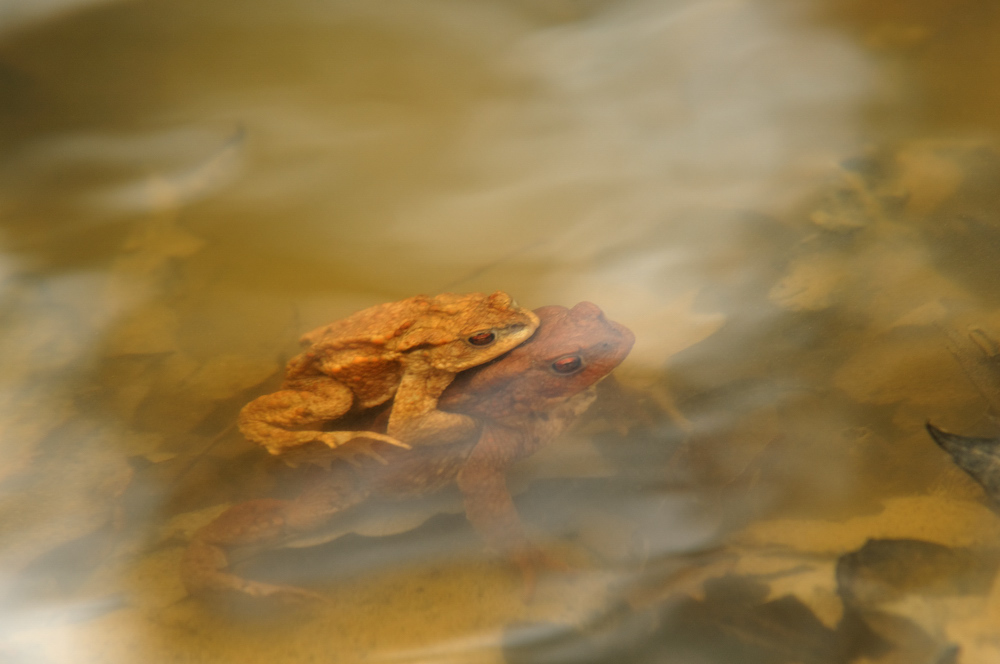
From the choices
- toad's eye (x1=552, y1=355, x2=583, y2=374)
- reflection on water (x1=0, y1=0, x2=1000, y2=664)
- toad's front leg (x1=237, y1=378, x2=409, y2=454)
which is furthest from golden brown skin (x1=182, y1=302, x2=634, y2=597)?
toad's front leg (x1=237, y1=378, x2=409, y2=454)

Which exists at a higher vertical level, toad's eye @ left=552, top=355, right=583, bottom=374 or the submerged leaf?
toad's eye @ left=552, top=355, right=583, bottom=374

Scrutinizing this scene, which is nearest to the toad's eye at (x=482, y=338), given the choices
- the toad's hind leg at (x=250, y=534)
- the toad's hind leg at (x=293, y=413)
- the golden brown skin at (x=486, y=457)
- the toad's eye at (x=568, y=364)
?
the golden brown skin at (x=486, y=457)

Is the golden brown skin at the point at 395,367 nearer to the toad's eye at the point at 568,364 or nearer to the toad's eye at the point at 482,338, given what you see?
the toad's eye at the point at 482,338

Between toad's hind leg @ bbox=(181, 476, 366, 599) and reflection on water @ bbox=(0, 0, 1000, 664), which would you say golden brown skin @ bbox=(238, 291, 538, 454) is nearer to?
toad's hind leg @ bbox=(181, 476, 366, 599)

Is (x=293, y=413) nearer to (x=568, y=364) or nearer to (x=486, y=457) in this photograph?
(x=486, y=457)

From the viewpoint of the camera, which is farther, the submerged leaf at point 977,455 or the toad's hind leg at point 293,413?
the toad's hind leg at point 293,413

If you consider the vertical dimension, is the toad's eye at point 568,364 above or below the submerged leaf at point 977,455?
above

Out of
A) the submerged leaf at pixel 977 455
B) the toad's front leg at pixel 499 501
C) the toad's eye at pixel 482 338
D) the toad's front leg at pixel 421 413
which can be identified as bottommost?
the submerged leaf at pixel 977 455

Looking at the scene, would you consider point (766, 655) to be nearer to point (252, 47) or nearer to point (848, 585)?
point (848, 585)
